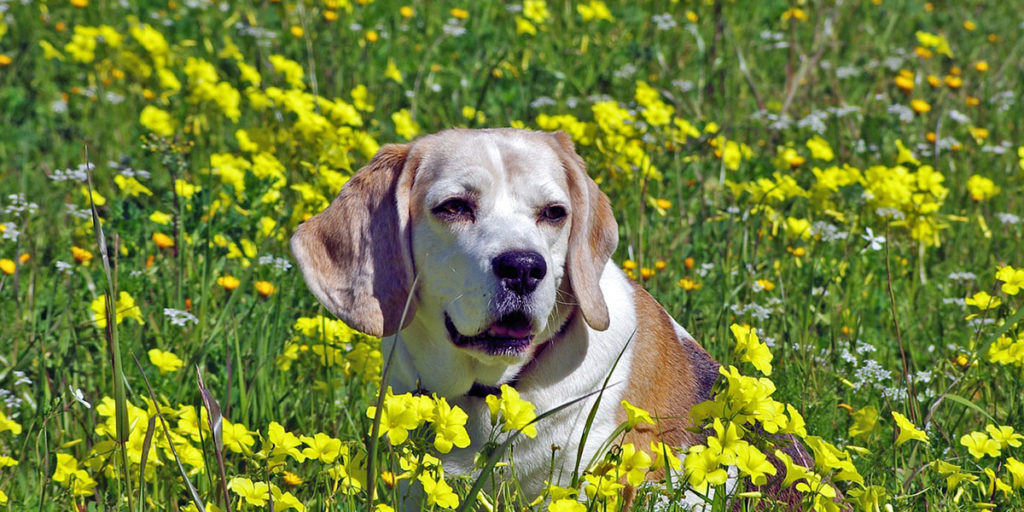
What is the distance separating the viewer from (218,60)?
6.63 meters

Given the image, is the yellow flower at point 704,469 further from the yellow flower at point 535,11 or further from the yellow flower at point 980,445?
the yellow flower at point 535,11

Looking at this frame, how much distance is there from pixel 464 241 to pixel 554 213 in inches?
11.8

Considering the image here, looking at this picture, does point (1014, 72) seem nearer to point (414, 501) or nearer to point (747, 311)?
point (747, 311)

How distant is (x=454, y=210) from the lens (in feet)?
10.8

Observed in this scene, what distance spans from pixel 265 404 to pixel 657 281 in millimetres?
1626

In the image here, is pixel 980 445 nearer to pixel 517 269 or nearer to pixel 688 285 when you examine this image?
pixel 517 269

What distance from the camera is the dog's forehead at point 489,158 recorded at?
10.8 ft

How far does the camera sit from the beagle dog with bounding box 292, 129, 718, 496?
3.14 meters

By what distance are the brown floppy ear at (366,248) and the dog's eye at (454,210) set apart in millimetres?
127

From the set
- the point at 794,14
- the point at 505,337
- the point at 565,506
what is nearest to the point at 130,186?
the point at 505,337

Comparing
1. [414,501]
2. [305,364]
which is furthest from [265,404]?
[414,501]

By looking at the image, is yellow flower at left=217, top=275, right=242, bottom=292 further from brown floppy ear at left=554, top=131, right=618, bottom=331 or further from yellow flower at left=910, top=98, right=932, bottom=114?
yellow flower at left=910, top=98, right=932, bottom=114

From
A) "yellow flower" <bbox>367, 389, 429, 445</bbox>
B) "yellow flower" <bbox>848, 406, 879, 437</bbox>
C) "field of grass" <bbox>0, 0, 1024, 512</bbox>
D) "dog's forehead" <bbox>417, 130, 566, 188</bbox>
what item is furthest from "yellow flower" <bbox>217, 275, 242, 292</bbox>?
"yellow flower" <bbox>848, 406, 879, 437</bbox>

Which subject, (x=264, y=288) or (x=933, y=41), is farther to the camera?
(x=933, y=41)
